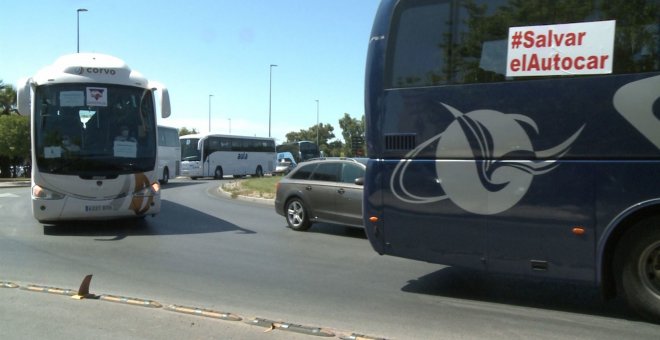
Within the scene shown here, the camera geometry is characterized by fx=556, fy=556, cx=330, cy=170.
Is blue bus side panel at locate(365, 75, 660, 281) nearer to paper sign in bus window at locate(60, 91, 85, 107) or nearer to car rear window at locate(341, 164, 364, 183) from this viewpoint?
car rear window at locate(341, 164, 364, 183)

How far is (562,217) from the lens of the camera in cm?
562

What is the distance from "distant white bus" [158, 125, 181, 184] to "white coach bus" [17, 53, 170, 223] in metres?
18.6

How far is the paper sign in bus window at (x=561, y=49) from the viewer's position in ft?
18.1

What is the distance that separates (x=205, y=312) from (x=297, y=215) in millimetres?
6385

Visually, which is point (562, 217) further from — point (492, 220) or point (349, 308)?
point (349, 308)

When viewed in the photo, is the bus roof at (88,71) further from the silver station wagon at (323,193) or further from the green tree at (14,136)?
the green tree at (14,136)

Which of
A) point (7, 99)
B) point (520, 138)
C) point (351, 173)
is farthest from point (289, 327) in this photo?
point (7, 99)

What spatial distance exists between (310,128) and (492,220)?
302 feet

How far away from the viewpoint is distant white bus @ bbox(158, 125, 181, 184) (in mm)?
→ 30188

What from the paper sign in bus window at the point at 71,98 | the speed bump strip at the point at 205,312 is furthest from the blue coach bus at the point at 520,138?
the paper sign in bus window at the point at 71,98

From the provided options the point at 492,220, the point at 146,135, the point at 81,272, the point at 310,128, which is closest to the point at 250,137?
the point at 146,135

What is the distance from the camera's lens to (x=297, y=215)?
12.2m

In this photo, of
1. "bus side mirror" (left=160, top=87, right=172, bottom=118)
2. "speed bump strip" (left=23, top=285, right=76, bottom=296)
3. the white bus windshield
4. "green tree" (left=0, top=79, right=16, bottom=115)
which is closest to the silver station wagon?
"bus side mirror" (left=160, top=87, right=172, bottom=118)

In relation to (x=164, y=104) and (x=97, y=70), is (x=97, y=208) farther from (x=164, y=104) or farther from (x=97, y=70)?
(x=97, y=70)
